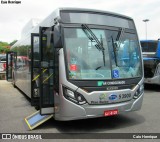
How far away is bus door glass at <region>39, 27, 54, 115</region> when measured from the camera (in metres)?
6.49

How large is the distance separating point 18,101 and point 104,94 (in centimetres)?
568

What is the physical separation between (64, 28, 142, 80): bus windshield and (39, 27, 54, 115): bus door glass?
70 cm

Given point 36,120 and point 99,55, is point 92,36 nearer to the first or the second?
point 99,55

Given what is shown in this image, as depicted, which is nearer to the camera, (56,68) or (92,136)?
(92,136)

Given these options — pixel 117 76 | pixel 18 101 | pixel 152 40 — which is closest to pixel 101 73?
pixel 117 76

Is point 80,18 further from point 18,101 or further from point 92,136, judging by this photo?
point 18,101

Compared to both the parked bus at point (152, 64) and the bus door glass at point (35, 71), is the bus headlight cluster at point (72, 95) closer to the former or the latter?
the bus door glass at point (35, 71)

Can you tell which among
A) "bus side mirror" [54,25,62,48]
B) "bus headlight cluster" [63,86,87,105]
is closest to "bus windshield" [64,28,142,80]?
"bus side mirror" [54,25,62,48]

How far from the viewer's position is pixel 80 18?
643 centimetres

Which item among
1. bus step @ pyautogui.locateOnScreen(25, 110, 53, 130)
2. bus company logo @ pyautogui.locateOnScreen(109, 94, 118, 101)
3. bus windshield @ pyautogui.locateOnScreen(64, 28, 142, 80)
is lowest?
bus step @ pyautogui.locateOnScreen(25, 110, 53, 130)

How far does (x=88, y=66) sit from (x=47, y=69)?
45.7 inches

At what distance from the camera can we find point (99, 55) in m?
6.34

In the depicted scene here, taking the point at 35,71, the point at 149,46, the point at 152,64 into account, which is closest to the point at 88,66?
the point at 35,71

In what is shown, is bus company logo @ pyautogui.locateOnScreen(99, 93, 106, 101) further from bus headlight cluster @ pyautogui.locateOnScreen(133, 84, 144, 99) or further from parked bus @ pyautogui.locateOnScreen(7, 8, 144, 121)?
bus headlight cluster @ pyautogui.locateOnScreen(133, 84, 144, 99)
